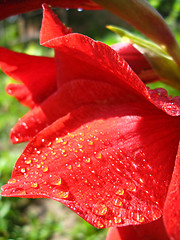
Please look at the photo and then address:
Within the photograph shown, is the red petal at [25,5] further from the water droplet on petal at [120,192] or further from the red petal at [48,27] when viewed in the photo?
the water droplet on petal at [120,192]

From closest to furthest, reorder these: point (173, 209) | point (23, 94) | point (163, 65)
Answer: point (173, 209)
point (163, 65)
point (23, 94)

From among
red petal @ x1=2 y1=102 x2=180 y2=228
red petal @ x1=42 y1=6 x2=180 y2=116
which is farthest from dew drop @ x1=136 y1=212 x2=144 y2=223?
red petal @ x1=42 y1=6 x2=180 y2=116

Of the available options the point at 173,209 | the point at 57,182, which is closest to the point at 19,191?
the point at 57,182

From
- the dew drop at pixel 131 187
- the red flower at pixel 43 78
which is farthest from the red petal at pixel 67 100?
the dew drop at pixel 131 187

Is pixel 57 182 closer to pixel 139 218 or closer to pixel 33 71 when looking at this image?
pixel 139 218

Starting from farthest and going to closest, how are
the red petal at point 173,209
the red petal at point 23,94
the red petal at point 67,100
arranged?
the red petal at point 23,94 → the red petal at point 67,100 → the red petal at point 173,209

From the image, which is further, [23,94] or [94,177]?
[23,94]

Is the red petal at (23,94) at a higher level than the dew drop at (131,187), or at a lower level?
lower
